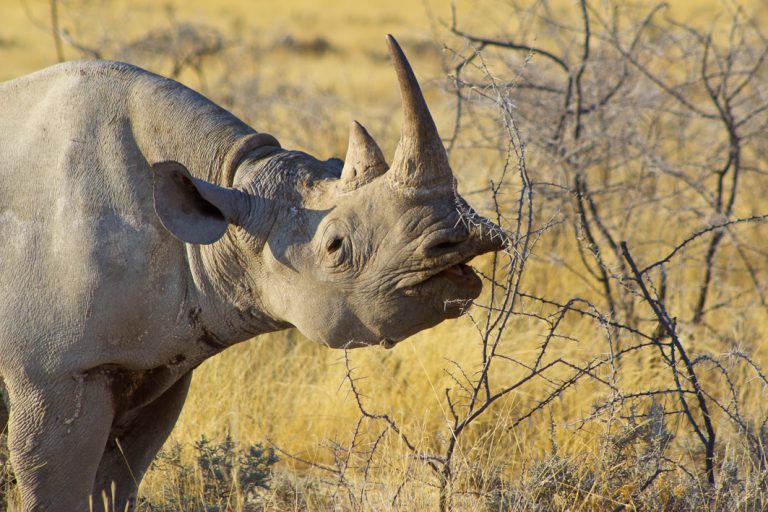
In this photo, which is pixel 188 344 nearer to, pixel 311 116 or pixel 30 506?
pixel 30 506

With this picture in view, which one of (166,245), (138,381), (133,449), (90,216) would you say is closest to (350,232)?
(166,245)

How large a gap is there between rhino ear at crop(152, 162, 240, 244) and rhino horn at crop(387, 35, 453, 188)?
63cm

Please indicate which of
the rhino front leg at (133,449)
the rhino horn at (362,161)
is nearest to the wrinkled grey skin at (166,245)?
the rhino horn at (362,161)

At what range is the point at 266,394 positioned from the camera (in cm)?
619

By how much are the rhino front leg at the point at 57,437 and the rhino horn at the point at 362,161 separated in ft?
3.65

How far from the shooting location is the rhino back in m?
3.75

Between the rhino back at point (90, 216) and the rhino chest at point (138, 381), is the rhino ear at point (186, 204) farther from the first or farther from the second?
the rhino chest at point (138, 381)

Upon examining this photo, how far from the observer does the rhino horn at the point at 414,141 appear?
138 inches

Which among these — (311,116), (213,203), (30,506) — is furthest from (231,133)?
(311,116)

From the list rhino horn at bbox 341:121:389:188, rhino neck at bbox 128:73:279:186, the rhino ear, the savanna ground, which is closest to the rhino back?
rhino neck at bbox 128:73:279:186

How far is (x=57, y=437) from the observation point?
151 inches

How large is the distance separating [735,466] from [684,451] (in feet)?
1.98

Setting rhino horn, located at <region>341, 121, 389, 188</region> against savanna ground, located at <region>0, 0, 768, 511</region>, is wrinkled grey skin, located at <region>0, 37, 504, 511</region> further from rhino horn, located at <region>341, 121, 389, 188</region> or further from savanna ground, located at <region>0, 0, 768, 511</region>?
savanna ground, located at <region>0, 0, 768, 511</region>

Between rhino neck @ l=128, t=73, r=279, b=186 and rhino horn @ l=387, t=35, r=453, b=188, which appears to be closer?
rhino horn @ l=387, t=35, r=453, b=188
